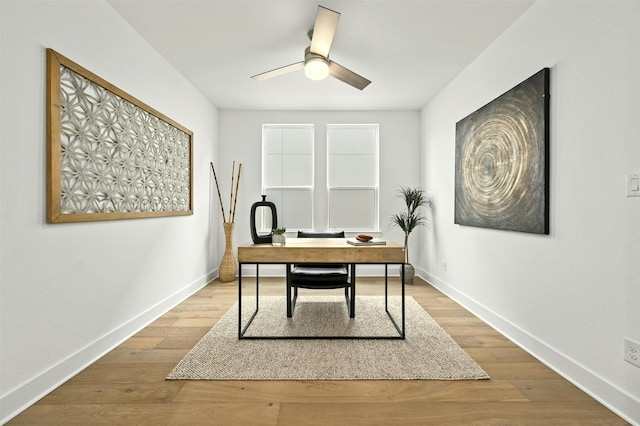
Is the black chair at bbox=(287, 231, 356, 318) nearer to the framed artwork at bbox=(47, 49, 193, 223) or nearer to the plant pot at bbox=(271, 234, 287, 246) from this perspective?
the plant pot at bbox=(271, 234, 287, 246)

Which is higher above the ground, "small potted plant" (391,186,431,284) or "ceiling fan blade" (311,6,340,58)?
"ceiling fan blade" (311,6,340,58)

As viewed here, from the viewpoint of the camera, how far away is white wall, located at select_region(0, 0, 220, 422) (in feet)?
5.37

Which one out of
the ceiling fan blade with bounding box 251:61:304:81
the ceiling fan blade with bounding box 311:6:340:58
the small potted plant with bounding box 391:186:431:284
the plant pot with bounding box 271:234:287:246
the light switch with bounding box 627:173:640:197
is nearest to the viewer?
the light switch with bounding box 627:173:640:197

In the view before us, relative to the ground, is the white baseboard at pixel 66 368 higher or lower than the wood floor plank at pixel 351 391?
higher

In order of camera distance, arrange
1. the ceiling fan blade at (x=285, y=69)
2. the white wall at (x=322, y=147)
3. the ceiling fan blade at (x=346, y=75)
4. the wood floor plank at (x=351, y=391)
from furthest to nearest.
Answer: the white wall at (x=322, y=147) → the ceiling fan blade at (x=285, y=69) → the ceiling fan blade at (x=346, y=75) → the wood floor plank at (x=351, y=391)

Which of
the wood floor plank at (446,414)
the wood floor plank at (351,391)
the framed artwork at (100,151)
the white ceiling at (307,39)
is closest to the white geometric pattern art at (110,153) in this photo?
the framed artwork at (100,151)

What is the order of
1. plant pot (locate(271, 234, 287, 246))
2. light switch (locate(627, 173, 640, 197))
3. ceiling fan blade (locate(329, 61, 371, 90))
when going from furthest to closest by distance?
ceiling fan blade (locate(329, 61, 371, 90)) < plant pot (locate(271, 234, 287, 246)) < light switch (locate(627, 173, 640, 197))

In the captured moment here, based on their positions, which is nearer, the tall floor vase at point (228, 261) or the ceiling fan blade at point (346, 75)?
the ceiling fan blade at point (346, 75)

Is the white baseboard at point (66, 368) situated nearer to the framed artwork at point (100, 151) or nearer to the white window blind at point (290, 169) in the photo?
the framed artwork at point (100, 151)

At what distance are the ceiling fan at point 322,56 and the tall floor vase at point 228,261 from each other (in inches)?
92.5

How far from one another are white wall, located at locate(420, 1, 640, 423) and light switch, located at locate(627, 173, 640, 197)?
0.04 meters

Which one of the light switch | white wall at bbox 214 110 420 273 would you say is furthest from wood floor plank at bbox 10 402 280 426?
white wall at bbox 214 110 420 273

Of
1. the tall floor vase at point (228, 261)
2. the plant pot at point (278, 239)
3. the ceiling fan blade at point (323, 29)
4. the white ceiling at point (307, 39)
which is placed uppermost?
the white ceiling at point (307, 39)

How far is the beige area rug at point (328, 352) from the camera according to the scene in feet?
6.66
